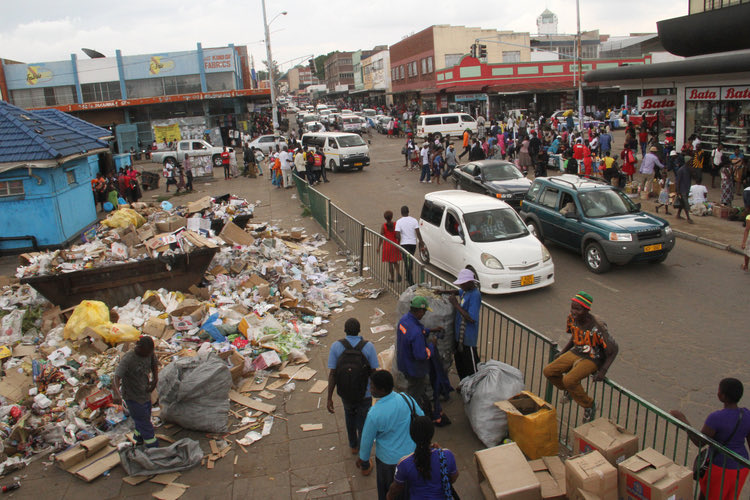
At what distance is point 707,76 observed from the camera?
20.4 meters

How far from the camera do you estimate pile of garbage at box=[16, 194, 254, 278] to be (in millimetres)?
11320

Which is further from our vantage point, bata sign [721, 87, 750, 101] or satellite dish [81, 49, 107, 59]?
satellite dish [81, 49, 107, 59]

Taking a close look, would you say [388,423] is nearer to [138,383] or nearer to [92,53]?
[138,383]

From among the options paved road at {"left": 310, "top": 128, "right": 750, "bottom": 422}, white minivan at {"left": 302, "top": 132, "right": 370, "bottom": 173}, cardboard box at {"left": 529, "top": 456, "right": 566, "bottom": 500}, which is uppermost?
white minivan at {"left": 302, "top": 132, "right": 370, "bottom": 173}

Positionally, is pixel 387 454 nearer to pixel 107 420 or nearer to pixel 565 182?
pixel 107 420

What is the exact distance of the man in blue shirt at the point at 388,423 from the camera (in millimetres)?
4621

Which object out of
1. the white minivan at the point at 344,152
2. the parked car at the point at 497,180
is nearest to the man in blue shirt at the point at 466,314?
the parked car at the point at 497,180

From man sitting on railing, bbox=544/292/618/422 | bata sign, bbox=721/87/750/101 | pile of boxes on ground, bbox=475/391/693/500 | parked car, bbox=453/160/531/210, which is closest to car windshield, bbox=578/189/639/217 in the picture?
parked car, bbox=453/160/531/210

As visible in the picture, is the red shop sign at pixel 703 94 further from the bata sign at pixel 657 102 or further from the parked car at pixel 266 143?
the parked car at pixel 266 143

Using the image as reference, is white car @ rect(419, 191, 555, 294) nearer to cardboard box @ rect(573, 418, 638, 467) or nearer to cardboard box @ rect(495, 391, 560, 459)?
cardboard box @ rect(495, 391, 560, 459)

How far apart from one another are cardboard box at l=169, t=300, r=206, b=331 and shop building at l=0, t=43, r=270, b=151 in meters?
38.6

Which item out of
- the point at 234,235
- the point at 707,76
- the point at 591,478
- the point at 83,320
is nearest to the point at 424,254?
the point at 234,235

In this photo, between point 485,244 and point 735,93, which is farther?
point 735,93

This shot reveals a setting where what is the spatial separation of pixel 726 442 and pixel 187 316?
7.53m
